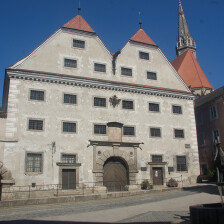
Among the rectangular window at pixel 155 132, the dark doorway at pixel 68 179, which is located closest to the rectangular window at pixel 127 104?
the rectangular window at pixel 155 132

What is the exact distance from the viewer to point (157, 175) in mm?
26656

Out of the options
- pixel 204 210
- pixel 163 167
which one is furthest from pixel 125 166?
pixel 204 210

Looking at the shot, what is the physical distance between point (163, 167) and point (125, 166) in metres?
3.91

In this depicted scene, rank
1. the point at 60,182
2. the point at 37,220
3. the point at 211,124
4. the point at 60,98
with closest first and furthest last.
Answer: the point at 37,220
the point at 60,182
the point at 60,98
the point at 211,124

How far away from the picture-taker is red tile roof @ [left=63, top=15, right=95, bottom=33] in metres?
27.9

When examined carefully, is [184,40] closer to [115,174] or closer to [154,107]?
[154,107]

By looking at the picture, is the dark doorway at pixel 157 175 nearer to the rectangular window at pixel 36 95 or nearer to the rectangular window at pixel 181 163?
the rectangular window at pixel 181 163

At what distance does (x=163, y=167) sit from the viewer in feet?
88.1

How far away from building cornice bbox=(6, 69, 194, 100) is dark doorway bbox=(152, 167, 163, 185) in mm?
7784

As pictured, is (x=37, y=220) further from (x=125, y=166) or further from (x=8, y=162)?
(x=125, y=166)

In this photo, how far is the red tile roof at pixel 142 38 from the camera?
1204 inches

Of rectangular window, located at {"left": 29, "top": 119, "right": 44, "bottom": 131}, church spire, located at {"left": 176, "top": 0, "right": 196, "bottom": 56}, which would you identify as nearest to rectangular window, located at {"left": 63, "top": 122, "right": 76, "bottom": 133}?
rectangular window, located at {"left": 29, "top": 119, "right": 44, "bottom": 131}

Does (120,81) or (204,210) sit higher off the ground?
(120,81)

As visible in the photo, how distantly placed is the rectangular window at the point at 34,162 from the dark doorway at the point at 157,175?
1095 centimetres
